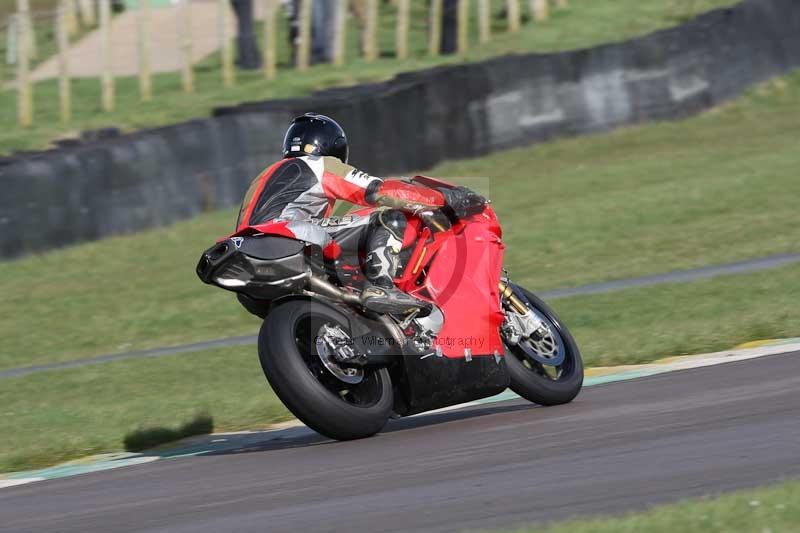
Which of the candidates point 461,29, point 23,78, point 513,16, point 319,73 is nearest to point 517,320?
point 23,78

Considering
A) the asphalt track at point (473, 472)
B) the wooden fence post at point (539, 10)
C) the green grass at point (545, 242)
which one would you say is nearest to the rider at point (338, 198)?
the asphalt track at point (473, 472)

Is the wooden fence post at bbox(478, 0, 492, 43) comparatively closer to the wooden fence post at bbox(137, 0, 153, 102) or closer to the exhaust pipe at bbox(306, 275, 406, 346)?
the wooden fence post at bbox(137, 0, 153, 102)

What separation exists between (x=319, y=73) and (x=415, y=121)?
2.95 m

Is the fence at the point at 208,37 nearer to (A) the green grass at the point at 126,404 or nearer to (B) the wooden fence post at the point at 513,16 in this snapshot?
(B) the wooden fence post at the point at 513,16

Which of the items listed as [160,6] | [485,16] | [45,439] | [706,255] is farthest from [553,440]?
[160,6]

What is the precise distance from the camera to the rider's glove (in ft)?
22.2

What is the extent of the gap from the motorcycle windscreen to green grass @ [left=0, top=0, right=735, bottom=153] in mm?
9980

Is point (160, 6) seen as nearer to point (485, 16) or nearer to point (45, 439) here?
point (485, 16)

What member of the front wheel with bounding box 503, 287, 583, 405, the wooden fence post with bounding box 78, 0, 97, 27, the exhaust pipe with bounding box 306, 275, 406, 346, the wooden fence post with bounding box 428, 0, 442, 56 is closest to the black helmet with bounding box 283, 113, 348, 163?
the exhaust pipe with bounding box 306, 275, 406, 346

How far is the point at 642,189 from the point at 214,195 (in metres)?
5.23

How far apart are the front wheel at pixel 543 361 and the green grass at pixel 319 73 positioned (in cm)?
993

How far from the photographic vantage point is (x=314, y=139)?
6777mm

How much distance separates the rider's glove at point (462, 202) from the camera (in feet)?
22.2

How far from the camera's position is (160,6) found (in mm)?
28562
